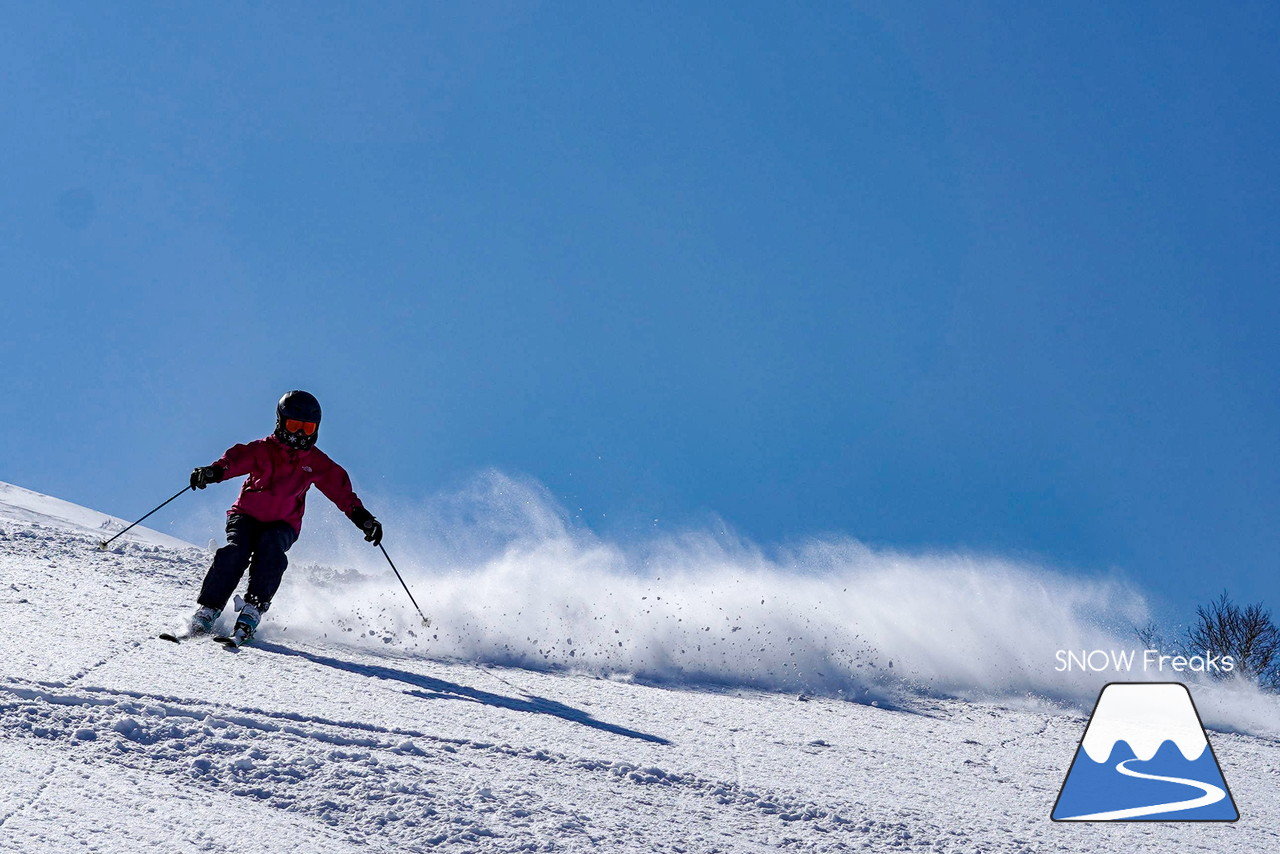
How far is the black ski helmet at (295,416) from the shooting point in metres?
6.55

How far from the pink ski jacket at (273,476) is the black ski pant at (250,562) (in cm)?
8

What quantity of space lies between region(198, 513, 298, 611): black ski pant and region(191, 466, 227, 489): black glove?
0.28 meters

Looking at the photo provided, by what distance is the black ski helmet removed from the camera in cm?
655

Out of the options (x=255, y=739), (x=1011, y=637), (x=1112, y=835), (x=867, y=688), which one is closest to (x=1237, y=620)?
(x=1011, y=637)

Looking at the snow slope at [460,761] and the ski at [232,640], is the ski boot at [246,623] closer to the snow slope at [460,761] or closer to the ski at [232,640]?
the ski at [232,640]

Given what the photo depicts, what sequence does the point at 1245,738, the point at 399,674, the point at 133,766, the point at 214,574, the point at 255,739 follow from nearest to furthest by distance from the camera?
the point at 133,766, the point at 255,739, the point at 399,674, the point at 214,574, the point at 1245,738

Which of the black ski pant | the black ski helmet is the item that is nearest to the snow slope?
the black ski pant

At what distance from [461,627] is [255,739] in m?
3.79

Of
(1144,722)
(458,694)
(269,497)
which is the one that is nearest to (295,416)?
(269,497)

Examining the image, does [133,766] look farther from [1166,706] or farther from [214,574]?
[1166,706]

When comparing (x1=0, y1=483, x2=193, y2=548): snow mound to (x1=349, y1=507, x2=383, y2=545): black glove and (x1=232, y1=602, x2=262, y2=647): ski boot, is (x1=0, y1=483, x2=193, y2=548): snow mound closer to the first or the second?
(x1=349, y1=507, x2=383, y2=545): black glove

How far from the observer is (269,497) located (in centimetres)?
636

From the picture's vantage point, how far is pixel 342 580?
915 cm

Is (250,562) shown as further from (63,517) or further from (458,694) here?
(63,517)
